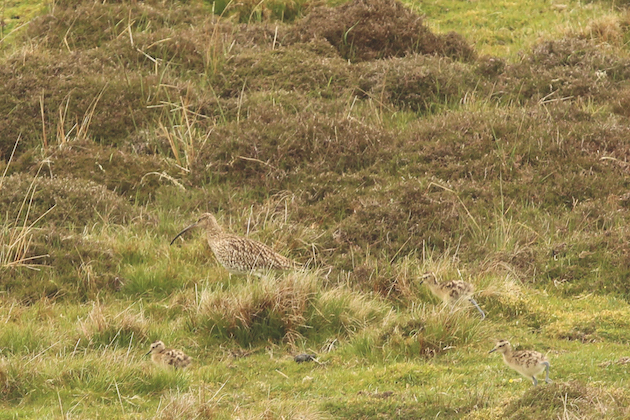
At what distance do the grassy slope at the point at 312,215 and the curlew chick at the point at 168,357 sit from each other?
129 mm

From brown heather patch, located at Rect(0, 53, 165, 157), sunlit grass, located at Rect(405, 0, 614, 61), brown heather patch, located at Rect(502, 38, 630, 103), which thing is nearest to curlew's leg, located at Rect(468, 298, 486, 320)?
brown heather patch, located at Rect(502, 38, 630, 103)

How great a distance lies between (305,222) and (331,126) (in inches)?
89.3

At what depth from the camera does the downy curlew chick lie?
12.2 meters

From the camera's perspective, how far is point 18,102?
57.0ft

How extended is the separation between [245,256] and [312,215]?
2666 millimetres

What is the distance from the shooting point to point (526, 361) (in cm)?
880

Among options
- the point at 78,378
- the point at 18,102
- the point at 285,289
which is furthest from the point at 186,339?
the point at 18,102

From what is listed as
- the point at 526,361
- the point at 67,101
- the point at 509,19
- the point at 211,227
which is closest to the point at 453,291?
the point at 526,361

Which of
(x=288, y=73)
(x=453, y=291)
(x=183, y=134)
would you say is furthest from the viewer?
(x=288, y=73)

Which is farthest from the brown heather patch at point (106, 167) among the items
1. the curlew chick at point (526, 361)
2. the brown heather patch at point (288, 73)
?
the curlew chick at point (526, 361)

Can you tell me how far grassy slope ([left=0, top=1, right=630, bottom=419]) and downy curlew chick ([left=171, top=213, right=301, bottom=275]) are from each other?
24 cm

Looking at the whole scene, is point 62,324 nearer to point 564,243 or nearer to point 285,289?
point 285,289

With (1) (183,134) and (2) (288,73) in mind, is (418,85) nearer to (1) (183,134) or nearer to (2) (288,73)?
(2) (288,73)

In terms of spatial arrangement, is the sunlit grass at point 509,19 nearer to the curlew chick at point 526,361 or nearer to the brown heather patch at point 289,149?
the brown heather patch at point 289,149
